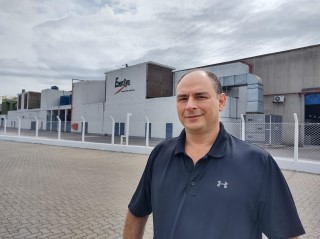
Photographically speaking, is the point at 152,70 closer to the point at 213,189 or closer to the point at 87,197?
the point at 87,197

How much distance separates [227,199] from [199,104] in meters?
0.53

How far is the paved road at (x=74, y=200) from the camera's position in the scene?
3969 mm

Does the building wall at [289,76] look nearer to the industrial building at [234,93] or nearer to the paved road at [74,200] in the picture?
the industrial building at [234,93]

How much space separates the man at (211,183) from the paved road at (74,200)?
9.05 ft

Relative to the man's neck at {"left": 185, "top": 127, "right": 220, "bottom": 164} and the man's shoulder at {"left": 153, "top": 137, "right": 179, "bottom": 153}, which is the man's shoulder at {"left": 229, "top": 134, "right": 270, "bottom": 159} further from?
the man's shoulder at {"left": 153, "top": 137, "right": 179, "bottom": 153}

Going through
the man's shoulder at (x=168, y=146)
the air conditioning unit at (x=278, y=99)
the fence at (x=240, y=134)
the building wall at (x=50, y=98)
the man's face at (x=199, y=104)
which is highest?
the building wall at (x=50, y=98)

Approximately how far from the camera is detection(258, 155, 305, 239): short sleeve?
1.27 meters

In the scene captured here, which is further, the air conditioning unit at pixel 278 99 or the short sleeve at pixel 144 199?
the air conditioning unit at pixel 278 99

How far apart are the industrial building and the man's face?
558 inches

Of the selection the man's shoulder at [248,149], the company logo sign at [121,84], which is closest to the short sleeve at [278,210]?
the man's shoulder at [248,149]

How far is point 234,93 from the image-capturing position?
23766 millimetres

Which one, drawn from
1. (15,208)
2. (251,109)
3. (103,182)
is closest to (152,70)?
(251,109)

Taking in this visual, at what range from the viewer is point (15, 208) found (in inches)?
191

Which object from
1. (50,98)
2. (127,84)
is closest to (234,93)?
(127,84)
